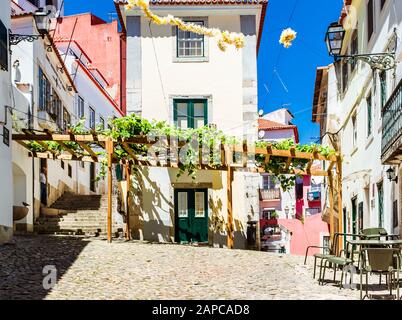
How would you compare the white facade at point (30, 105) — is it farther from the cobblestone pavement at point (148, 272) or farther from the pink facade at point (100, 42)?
the pink facade at point (100, 42)

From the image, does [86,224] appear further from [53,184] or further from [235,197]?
[235,197]

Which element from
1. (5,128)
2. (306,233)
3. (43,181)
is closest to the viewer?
(5,128)

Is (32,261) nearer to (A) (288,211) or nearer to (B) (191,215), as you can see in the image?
(B) (191,215)

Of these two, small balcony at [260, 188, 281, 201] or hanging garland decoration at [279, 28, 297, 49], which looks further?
small balcony at [260, 188, 281, 201]

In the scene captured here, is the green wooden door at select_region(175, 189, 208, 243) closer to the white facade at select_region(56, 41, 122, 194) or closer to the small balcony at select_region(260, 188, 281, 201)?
the white facade at select_region(56, 41, 122, 194)

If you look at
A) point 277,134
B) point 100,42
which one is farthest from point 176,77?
point 277,134

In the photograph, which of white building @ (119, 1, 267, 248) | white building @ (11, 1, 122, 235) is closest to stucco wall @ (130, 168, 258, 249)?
white building @ (119, 1, 267, 248)

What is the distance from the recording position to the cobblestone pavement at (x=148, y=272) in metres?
9.86

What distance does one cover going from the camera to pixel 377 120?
1536 centimetres

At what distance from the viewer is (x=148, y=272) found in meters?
12.2

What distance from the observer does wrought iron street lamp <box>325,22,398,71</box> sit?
1293cm

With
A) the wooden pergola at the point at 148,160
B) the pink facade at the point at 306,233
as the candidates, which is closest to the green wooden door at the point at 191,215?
the wooden pergola at the point at 148,160

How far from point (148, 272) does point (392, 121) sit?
193 inches
